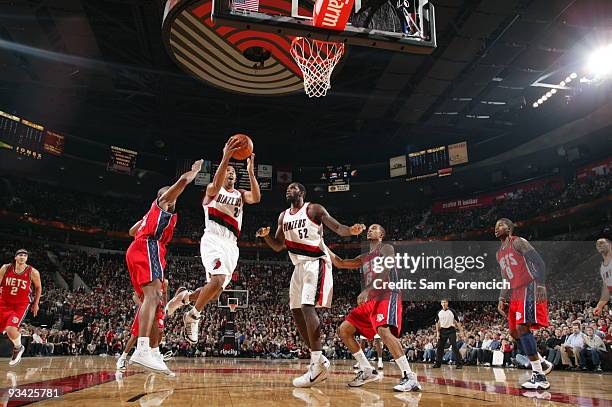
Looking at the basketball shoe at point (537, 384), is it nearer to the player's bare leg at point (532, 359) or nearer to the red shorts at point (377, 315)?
the player's bare leg at point (532, 359)

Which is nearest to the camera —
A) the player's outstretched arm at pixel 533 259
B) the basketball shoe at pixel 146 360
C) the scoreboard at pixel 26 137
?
the basketball shoe at pixel 146 360

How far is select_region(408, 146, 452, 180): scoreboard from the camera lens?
23.5 m

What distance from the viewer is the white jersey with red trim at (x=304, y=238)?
466 cm

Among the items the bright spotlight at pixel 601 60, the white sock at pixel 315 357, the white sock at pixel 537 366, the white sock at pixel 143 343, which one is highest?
the bright spotlight at pixel 601 60

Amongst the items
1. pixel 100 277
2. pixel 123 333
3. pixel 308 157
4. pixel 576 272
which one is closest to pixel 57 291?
pixel 100 277

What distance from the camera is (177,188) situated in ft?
14.1

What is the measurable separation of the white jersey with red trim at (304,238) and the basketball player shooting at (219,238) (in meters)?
0.47

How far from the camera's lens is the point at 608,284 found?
263 inches

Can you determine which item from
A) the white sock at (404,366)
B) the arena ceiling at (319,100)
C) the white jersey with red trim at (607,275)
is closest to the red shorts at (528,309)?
the white sock at (404,366)

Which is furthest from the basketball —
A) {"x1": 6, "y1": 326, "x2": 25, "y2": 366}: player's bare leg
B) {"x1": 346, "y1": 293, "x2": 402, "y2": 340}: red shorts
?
{"x1": 6, "y1": 326, "x2": 25, "y2": 366}: player's bare leg

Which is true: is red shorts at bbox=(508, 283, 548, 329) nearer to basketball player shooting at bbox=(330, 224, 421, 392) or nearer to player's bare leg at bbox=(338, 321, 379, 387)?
basketball player shooting at bbox=(330, 224, 421, 392)

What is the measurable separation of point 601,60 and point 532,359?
47.7 ft

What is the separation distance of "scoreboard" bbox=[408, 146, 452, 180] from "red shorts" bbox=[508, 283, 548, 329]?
18747 millimetres

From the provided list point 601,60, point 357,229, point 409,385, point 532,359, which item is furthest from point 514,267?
point 601,60
